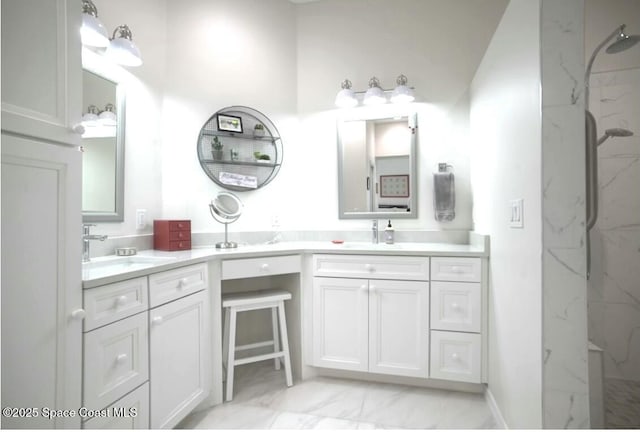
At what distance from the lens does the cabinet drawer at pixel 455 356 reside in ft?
6.26

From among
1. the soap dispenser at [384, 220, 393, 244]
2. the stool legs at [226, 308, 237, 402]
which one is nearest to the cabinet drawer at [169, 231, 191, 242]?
the stool legs at [226, 308, 237, 402]

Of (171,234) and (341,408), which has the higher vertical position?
(171,234)

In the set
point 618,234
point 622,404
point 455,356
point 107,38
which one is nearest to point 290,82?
point 107,38

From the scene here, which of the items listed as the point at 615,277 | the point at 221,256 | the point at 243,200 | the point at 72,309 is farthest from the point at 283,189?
the point at 615,277

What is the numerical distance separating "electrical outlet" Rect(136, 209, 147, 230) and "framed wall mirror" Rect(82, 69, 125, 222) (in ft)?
0.45

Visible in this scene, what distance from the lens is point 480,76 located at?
211cm

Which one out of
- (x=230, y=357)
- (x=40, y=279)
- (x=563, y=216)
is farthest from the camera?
(x=230, y=357)

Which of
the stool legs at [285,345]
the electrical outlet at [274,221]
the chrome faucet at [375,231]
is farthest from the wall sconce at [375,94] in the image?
the stool legs at [285,345]

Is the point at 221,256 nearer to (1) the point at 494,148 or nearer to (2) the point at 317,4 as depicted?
(1) the point at 494,148

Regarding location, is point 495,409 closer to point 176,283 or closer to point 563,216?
point 563,216

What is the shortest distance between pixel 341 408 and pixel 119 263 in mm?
1537

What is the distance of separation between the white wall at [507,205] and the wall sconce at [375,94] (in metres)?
0.57

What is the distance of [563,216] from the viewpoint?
1122mm

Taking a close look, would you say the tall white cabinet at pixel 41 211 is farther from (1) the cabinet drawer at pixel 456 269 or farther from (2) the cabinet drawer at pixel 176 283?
(1) the cabinet drawer at pixel 456 269
